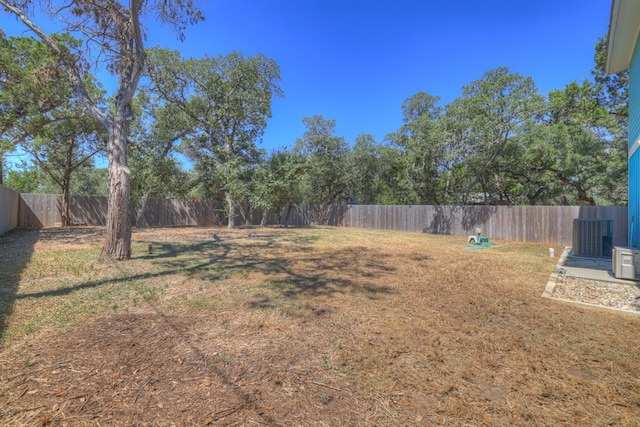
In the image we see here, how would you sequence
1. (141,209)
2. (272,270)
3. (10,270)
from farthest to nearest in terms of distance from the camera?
(141,209)
(272,270)
(10,270)

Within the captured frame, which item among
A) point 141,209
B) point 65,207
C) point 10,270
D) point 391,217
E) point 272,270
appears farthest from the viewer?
point 391,217

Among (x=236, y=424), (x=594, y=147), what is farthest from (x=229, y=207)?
(x=594, y=147)

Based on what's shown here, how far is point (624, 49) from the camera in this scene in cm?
748

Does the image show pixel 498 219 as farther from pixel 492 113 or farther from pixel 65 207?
pixel 65 207

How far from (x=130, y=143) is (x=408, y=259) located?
50.0 ft

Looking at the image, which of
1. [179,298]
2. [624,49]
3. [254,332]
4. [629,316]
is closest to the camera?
[254,332]

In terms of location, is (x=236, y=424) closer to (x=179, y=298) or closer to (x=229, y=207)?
(x=179, y=298)

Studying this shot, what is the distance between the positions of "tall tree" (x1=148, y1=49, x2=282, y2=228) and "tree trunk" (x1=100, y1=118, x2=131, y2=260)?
9465 mm

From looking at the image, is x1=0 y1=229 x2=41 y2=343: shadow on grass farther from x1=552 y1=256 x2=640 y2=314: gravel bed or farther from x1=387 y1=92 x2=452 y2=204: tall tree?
x1=387 y1=92 x2=452 y2=204: tall tree

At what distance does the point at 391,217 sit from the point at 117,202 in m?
15.1

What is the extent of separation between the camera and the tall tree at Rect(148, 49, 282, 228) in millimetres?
15242

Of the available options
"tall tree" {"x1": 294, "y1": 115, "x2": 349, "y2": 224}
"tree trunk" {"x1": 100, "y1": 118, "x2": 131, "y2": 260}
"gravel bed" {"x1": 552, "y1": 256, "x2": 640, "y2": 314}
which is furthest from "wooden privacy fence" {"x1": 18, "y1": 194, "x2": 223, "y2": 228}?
"gravel bed" {"x1": 552, "y1": 256, "x2": 640, "y2": 314}

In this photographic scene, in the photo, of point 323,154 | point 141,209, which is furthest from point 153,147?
point 323,154

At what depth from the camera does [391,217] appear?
18422mm
